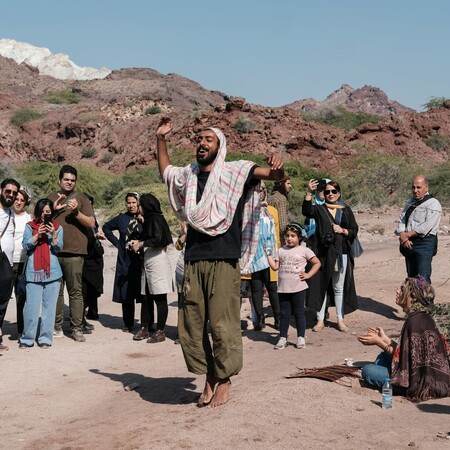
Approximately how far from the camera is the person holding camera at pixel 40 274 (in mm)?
8672

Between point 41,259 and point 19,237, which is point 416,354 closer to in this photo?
point 41,259

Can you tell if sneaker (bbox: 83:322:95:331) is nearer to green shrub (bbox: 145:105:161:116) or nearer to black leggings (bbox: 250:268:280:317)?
black leggings (bbox: 250:268:280:317)

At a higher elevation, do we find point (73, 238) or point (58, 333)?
point (73, 238)

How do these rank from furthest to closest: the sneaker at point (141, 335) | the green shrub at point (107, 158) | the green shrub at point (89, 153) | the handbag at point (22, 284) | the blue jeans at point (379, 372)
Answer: the green shrub at point (89, 153) < the green shrub at point (107, 158) < the sneaker at point (141, 335) < the handbag at point (22, 284) < the blue jeans at point (379, 372)

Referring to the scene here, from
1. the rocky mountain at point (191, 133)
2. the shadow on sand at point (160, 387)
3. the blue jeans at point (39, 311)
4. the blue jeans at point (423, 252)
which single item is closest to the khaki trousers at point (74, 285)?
the blue jeans at point (39, 311)

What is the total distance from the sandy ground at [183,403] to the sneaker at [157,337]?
0.32ft

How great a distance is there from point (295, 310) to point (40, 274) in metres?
2.79

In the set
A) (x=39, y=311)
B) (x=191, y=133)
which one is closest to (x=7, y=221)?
(x=39, y=311)

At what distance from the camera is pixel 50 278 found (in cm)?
877

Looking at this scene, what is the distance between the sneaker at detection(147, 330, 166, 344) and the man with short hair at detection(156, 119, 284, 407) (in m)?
3.05

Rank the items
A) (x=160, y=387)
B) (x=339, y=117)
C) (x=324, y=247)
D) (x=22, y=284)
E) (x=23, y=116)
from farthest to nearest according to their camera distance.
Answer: (x=339, y=117), (x=23, y=116), (x=324, y=247), (x=22, y=284), (x=160, y=387)

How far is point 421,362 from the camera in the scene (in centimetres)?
605

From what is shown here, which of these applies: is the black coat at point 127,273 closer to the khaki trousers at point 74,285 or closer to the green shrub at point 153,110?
the khaki trousers at point 74,285

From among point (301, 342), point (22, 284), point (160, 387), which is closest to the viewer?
point (160, 387)
